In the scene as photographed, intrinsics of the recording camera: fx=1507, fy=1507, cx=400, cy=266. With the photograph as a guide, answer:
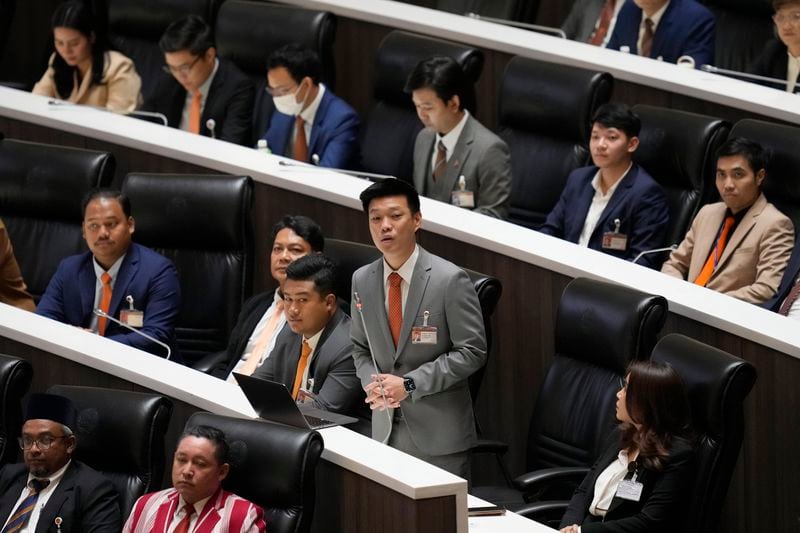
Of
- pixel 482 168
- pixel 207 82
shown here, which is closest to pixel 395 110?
pixel 207 82

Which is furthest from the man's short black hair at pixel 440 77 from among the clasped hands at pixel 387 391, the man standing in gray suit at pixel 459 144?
the clasped hands at pixel 387 391

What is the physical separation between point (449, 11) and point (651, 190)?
202cm

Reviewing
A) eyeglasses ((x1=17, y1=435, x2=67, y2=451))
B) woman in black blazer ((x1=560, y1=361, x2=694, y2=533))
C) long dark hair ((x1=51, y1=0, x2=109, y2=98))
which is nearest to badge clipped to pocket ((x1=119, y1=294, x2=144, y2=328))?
eyeglasses ((x1=17, y1=435, x2=67, y2=451))

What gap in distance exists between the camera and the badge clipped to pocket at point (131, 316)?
439cm

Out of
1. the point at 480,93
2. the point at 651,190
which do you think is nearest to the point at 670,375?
the point at 651,190

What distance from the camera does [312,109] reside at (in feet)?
16.8

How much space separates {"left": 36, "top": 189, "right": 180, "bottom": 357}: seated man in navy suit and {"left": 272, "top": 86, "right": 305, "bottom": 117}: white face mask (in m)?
0.82

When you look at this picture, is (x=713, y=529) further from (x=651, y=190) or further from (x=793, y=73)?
(x=793, y=73)

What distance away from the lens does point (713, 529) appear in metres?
3.22

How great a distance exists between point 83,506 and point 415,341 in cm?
87

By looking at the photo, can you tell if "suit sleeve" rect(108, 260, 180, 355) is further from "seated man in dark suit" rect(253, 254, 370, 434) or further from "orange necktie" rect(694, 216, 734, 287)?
"orange necktie" rect(694, 216, 734, 287)

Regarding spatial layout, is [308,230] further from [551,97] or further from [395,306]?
[551,97]

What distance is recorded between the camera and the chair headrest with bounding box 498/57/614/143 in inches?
185

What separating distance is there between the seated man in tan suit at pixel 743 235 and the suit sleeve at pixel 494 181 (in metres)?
0.69
